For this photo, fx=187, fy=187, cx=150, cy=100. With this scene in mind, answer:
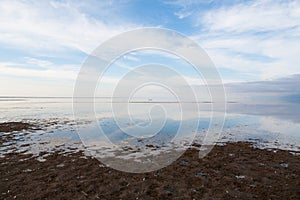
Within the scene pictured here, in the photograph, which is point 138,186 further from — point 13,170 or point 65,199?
point 13,170

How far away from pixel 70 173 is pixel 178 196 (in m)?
7.25

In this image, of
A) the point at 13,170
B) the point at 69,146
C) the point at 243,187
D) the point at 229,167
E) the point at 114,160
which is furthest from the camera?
the point at 69,146

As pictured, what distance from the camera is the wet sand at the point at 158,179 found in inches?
383

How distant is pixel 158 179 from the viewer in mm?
11633

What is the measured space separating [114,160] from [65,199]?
6.16 m

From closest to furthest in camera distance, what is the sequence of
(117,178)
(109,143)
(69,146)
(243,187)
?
(243,187) → (117,178) → (69,146) → (109,143)

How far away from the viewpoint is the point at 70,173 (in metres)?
12.3

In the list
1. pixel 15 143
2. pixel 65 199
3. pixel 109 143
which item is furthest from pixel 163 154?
pixel 15 143

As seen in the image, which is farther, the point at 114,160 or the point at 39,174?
the point at 114,160

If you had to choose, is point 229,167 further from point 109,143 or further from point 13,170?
point 13,170

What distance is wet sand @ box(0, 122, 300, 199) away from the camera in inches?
383

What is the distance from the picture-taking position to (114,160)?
Answer: 49.9 feet

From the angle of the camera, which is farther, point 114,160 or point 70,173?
point 114,160

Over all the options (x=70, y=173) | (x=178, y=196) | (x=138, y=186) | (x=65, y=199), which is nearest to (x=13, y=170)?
(x=70, y=173)
